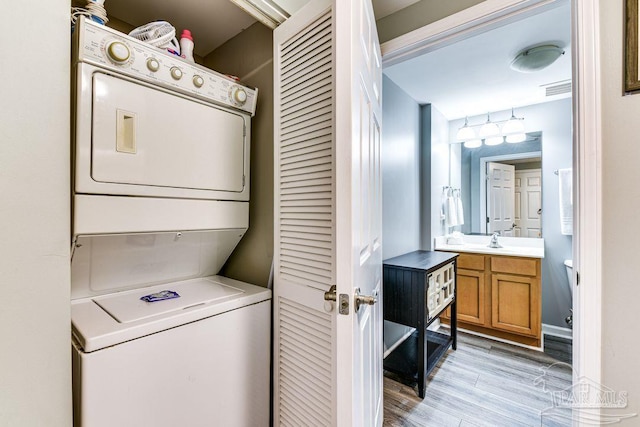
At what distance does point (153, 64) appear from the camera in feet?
3.48

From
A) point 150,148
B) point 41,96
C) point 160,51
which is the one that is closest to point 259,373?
point 150,148

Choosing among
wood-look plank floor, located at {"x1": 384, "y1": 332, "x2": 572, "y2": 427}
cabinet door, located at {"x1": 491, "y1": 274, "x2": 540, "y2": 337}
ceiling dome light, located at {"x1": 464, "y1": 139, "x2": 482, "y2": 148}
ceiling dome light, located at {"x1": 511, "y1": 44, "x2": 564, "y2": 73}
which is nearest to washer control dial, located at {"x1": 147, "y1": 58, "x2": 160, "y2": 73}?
wood-look plank floor, located at {"x1": 384, "y1": 332, "x2": 572, "y2": 427}

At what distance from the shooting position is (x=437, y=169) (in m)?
3.25

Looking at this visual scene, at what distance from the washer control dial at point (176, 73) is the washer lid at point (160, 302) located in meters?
0.91

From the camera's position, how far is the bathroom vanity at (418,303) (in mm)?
1978

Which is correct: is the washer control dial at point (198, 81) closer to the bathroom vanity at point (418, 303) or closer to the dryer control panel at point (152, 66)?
the dryer control panel at point (152, 66)

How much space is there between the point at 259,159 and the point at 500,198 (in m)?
3.04

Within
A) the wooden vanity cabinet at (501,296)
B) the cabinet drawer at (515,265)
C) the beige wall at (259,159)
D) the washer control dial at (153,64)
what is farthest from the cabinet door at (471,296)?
the washer control dial at (153,64)

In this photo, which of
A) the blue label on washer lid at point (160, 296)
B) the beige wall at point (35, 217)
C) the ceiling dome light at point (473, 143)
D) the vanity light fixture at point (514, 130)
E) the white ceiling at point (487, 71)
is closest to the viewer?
the beige wall at point (35, 217)

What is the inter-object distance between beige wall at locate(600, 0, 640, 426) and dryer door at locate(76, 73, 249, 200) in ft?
4.90

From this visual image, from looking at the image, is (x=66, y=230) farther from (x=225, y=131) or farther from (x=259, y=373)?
(x=259, y=373)

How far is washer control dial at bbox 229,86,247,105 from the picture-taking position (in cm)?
132

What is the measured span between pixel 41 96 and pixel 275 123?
0.75 metres

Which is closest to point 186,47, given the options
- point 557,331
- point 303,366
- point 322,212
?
point 322,212
